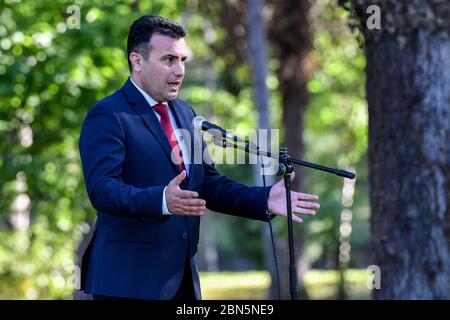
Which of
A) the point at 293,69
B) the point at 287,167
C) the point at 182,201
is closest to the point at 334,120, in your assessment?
the point at 293,69

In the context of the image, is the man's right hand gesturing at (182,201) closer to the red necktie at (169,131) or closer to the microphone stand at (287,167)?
the microphone stand at (287,167)

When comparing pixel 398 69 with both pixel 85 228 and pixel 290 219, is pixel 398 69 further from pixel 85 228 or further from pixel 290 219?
pixel 85 228

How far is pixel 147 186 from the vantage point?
5008 millimetres

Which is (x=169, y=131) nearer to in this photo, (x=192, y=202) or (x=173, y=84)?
(x=173, y=84)

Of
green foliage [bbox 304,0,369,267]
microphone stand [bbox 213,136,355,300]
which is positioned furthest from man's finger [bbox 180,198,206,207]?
green foliage [bbox 304,0,369,267]

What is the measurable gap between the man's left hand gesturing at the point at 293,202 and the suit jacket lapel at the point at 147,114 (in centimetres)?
55

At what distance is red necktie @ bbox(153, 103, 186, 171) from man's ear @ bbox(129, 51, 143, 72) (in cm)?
22

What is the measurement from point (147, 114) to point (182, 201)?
31.5 inches

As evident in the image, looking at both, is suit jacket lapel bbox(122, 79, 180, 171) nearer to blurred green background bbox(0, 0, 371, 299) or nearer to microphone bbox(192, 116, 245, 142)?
microphone bbox(192, 116, 245, 142)

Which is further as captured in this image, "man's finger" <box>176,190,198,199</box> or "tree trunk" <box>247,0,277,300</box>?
"tree trunk" <box>247,0,277,300</box>

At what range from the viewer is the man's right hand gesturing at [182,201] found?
4.47m

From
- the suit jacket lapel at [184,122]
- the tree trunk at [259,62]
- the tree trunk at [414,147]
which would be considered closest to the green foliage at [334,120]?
the tree trunk at [259,62]

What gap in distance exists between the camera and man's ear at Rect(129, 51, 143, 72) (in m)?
5.22

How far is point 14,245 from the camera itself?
16141 mm
